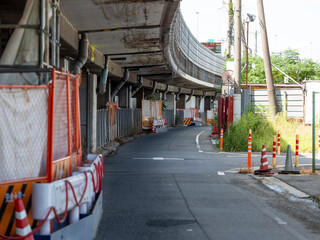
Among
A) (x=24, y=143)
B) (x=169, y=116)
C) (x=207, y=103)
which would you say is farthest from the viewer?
(x=207, y=103)

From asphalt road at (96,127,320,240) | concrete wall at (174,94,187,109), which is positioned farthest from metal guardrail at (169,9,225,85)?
asphalt road at (96,127,320,240)

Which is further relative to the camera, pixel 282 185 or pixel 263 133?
pixel 263 133

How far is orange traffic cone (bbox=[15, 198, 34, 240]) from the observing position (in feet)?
17.4

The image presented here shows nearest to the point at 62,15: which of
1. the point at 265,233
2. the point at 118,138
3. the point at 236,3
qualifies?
the point at 265,233

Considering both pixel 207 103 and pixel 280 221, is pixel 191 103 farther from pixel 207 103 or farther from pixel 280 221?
pixel 280 221

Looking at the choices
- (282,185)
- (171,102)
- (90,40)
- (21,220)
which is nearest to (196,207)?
(282,185)

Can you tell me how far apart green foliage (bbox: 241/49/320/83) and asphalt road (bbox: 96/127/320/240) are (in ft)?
128

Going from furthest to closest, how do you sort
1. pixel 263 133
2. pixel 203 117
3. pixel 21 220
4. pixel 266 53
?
pixel 203 117 → pixel 266 53 → pixel 263 133 → pixel 21 220

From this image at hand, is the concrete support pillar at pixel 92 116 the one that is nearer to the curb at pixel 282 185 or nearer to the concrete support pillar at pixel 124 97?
the curb at pixel 282 185

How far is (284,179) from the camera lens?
13.2m

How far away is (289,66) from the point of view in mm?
56938

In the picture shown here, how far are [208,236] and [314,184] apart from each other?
5923mm

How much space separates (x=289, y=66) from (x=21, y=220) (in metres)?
54.6

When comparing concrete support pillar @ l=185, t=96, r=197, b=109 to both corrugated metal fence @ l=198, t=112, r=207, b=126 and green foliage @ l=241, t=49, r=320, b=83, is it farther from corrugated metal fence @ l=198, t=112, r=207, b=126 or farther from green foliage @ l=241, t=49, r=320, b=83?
green foliage @ l=241, t=49, r=320, b=83
